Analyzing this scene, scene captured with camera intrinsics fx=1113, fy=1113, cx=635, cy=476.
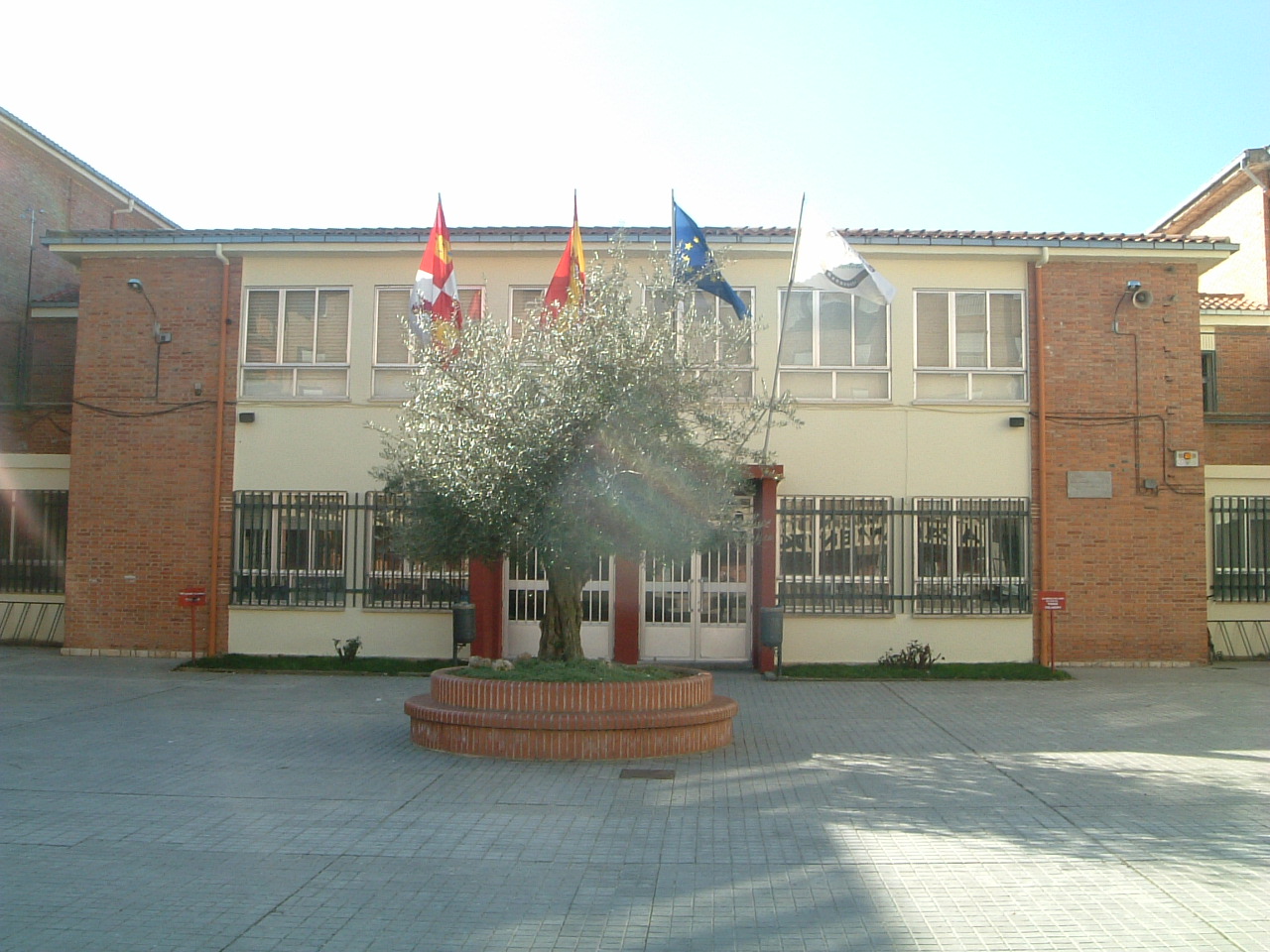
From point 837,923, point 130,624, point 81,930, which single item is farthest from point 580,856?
point 130,624

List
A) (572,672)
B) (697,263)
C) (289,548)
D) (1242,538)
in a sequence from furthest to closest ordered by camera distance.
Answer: (1242,538) < (289,548) < (697,263) < (572,672)

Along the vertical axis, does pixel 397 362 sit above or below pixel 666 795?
above

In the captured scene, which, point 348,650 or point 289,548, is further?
point 289,548

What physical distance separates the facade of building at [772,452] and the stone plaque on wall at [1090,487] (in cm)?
4

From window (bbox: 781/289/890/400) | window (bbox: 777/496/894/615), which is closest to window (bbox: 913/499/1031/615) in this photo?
window (bbox: 777/496/894/615)

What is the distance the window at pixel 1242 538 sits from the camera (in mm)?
16781

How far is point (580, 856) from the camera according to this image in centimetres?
631

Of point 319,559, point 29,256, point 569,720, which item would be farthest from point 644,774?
point 29,256

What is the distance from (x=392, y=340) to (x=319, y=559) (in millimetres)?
3316

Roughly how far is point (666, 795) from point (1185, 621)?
10.6 meters

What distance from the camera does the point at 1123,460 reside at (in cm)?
1555

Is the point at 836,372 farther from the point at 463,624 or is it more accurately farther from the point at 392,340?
the point at 392,340

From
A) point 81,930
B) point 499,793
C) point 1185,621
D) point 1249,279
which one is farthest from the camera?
point 1249,279

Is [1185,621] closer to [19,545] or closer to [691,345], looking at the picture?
[691,345]
